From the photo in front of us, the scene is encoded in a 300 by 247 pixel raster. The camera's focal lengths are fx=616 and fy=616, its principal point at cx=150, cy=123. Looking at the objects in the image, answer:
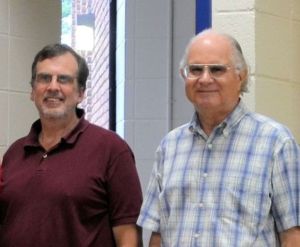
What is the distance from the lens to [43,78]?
2.01 m

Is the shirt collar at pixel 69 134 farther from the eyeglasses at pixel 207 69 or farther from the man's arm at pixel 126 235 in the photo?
the eyeglasses at pixel 207 69

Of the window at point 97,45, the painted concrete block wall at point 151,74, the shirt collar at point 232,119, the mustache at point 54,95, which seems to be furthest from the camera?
the window at point 97,45

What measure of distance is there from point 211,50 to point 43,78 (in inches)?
23.8

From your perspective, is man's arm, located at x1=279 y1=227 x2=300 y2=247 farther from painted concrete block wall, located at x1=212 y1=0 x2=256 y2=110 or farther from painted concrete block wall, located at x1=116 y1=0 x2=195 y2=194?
painted concrete block wall, located at x1=116 y1=0 x2=195 y2=194

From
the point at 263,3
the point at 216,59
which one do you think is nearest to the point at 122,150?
the point at 216,59

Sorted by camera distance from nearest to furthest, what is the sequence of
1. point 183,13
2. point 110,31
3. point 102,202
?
point 102,202
point 183,13
point 110,31

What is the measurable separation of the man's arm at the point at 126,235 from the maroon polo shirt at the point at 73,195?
17 mm

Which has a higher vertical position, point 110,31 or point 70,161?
point 110,31

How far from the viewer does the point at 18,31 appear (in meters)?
2.81

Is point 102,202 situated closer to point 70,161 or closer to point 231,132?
point 70,161

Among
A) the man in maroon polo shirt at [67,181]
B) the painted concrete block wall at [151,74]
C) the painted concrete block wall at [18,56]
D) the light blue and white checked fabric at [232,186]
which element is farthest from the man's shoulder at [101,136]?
the painted concrete block wall at [151,74]

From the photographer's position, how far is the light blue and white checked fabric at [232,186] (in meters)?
1.64

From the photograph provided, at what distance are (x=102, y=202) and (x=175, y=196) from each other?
30 centimetres

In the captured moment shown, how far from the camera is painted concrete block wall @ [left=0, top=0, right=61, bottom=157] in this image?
9.04 ft
